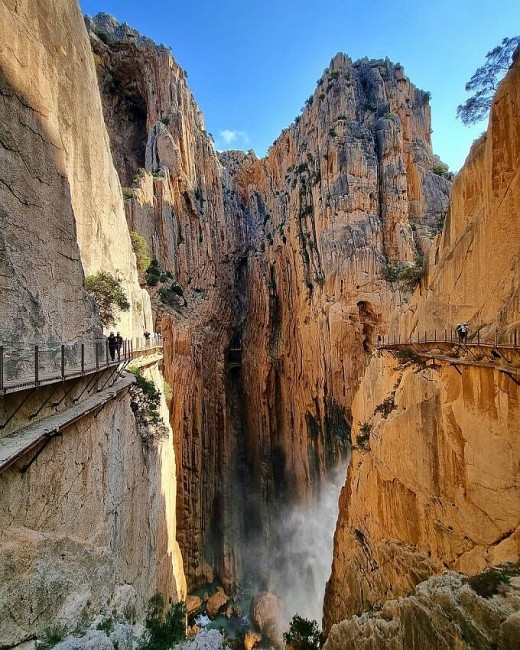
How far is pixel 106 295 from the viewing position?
396 inches

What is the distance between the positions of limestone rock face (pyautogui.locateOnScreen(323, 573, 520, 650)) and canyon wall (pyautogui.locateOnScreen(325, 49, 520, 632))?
242 cm

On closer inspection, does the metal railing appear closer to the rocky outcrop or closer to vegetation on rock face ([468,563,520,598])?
vegetation on rock face ([468,563,520,598])

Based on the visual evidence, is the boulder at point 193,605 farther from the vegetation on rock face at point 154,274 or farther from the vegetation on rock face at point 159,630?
the vegetation on rock face at point 154,274

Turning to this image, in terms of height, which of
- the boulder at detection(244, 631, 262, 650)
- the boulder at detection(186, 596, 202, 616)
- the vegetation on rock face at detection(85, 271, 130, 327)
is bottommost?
the boulder at detection(244, 631, 262, 650)

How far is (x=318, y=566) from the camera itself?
21531 mm

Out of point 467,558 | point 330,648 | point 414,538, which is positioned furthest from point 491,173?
point 330,648

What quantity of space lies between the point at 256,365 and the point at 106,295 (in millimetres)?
22426

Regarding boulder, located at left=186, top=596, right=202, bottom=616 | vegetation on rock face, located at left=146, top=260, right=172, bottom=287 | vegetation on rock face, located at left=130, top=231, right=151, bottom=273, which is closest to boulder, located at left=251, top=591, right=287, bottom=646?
boulder, located at left=186, top=596, right=202, bottom=616

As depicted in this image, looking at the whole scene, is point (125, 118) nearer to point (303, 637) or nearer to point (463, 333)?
point (463, 333)

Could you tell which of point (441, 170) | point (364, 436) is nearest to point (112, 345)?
point (364, 436)

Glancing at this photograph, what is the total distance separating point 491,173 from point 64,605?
11990 millimetres

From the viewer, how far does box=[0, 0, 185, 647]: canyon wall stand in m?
4.18

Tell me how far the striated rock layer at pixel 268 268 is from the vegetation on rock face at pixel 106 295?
40.7 ft

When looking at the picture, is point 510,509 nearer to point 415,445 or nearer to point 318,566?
point 415,445
